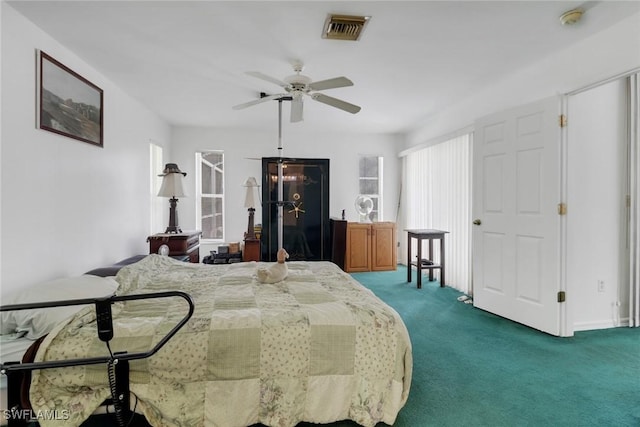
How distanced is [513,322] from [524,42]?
2.53 meters

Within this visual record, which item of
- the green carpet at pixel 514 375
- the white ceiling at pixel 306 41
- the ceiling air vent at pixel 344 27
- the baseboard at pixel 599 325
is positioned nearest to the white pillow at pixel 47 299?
the white ceiling at pixel 306 41

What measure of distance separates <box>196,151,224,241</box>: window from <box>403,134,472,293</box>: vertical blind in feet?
11.3

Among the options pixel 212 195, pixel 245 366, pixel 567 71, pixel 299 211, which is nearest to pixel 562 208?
pixel 567 71

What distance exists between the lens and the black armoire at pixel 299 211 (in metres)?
5.45

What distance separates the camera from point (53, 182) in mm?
2363

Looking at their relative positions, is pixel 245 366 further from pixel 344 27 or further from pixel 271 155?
pixel 271 155

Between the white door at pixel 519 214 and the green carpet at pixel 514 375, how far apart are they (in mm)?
272

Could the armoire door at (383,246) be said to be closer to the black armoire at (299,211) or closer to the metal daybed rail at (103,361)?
the black armoire at (299,211)

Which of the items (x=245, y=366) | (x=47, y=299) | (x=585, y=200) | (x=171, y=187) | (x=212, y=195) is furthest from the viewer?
(x=212, y=195)

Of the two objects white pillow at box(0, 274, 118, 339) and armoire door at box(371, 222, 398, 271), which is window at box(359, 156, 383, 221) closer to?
armoire door at box(371, 222, 398, 271)

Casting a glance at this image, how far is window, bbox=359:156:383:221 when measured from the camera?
6.07 meters

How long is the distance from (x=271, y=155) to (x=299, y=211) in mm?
1156

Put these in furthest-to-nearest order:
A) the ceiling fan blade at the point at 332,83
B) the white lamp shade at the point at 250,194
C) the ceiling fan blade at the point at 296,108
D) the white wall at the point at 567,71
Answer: the white lamp shade at the point at 250,194 < the ceiling fan blade at the point at 296,108 < the ceiling fan blade at the point at 332,83 < the white wall at the point at 567,71

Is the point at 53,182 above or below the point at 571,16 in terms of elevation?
below
